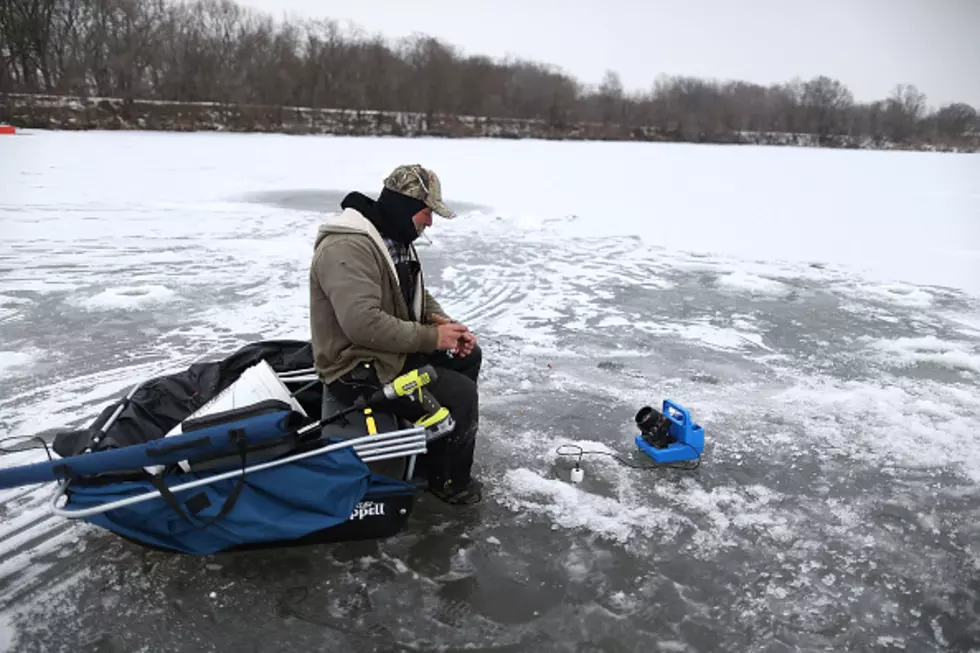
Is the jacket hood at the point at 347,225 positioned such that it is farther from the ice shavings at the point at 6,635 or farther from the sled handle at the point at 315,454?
the ice shavings at the point at 6,635

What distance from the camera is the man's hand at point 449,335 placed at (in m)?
3.29

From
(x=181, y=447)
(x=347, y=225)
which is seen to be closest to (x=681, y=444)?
(x=347, y=225)

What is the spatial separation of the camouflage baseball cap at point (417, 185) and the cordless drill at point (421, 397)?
30.6 inches

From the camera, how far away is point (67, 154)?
68.7ft

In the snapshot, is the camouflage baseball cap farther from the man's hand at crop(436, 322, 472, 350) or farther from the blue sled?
the blue sled

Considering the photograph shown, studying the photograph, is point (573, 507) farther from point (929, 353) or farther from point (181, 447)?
point (929, 353)

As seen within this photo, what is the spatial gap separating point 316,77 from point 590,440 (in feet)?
169

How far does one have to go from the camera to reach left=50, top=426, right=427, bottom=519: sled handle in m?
2.60

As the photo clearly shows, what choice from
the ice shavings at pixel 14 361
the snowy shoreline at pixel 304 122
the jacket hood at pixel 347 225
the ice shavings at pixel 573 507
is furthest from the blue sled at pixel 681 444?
the snowy shoreline at pixel 304 122

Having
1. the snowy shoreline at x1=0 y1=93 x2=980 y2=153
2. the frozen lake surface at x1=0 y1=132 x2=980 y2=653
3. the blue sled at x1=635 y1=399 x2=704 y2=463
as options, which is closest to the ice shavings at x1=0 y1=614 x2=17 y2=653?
the frozen lake surface at x1=0 y1=132 x2=980 y2=653

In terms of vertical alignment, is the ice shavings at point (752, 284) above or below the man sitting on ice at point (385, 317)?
below

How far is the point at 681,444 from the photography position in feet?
12.8

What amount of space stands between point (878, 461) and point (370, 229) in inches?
121

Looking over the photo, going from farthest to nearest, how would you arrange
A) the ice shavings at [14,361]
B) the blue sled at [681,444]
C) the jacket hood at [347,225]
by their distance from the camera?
the ice shavings at [14,361] → the blue sled at [681,444] → the jacket hood at [347,225]
